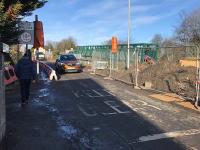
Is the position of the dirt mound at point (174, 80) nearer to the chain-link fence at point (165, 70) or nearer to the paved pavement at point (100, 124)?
the chain-link fence at point (165, 70)

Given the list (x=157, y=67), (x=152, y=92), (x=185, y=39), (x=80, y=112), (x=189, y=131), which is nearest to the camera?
(x=189, y=131)

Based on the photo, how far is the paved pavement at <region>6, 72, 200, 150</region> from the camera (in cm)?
874

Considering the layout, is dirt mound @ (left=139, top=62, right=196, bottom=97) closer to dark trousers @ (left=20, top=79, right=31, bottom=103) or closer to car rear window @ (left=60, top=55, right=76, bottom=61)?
dark trousers @ (left=20, top=79, right=31, bottom=103)

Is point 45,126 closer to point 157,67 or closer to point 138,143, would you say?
point 138,143

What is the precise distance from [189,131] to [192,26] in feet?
142

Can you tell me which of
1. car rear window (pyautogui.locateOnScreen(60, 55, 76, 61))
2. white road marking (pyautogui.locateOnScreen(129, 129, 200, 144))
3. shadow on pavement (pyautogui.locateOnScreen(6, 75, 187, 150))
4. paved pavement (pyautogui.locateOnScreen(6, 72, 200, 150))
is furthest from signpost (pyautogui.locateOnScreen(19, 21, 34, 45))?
white road marking (pyautogui.locateOnScreen(129, 129, 200, 144))

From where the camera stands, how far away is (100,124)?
A: 1094cm

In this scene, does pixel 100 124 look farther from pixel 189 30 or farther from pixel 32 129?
pixel 189 30

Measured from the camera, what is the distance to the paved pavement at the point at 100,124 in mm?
8742

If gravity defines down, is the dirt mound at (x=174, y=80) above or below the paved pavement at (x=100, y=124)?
above

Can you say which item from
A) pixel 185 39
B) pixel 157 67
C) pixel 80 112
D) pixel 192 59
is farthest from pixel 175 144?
pixel 185 39

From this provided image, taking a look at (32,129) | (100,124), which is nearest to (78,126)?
(100,124)

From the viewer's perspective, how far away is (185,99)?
1602 centimetres

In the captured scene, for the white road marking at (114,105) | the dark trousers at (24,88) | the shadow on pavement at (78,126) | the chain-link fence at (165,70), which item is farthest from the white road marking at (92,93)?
the chain-link fence at (165,70)
